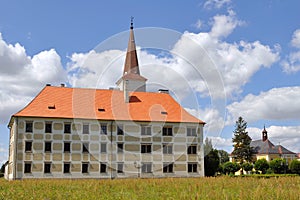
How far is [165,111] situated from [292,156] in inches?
2614

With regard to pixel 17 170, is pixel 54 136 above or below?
above

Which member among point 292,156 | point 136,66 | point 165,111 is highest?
point 136,66

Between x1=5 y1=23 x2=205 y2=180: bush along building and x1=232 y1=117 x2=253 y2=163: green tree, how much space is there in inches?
1450

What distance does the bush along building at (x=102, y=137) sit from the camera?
43000 mm

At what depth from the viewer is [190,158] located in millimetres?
48094

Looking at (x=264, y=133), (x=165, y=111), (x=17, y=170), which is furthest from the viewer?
(x=264, y=133)

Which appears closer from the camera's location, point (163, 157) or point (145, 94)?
point (163, 157)

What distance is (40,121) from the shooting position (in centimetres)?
4328

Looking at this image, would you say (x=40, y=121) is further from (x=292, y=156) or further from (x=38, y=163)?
(x=292, y=156)

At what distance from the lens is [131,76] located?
55938 mm

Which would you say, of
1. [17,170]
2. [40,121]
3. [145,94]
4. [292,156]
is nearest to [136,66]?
[145,94]

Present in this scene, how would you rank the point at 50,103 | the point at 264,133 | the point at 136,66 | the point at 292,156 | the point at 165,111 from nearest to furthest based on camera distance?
the point at 50,103, the point at 165,111, the point at 136,66, the point at 292,156, the point at 264,133

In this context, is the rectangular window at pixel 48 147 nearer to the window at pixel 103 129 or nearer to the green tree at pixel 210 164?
the window at pixel 103 129

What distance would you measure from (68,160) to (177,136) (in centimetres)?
1304
